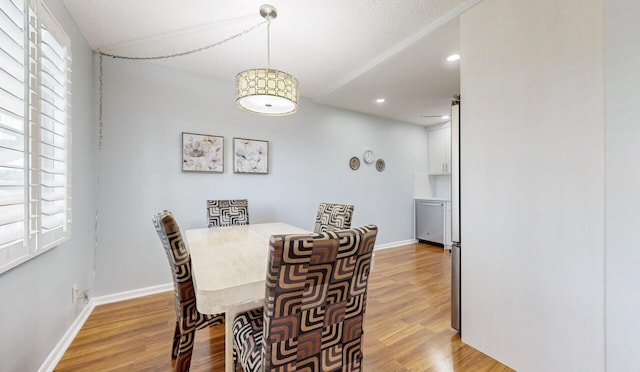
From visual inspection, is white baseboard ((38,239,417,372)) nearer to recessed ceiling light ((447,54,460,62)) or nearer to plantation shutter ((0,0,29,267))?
plantation shutter ((0,0,29,267))

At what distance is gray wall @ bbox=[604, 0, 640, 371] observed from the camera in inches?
43.6

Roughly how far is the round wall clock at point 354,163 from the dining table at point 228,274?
8.57 ft

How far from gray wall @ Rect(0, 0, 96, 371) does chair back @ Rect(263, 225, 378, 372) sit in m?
1.34

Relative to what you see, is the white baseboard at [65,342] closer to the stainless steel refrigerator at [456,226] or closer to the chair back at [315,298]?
the chair back at [315,298]

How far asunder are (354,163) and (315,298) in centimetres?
354

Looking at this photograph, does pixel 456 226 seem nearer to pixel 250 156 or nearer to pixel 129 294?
pixel 250 156

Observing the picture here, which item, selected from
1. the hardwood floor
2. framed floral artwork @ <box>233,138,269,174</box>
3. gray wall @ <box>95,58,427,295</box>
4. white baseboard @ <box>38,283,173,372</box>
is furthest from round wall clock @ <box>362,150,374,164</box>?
white baseboard @ <box>38,283,173,372</box>

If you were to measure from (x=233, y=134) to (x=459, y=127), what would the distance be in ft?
8.06

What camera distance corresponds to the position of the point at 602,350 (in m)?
1.20

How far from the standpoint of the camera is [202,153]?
289 cm

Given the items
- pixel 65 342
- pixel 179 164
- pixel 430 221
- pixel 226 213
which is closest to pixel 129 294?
pixel 65 342

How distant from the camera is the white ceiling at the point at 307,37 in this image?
5.97ft

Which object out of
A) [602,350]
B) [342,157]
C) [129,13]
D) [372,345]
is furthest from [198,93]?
[602,350]

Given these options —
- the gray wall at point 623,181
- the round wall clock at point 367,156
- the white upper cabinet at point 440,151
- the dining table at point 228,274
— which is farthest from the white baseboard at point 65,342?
the white upper cabinet at point 440,151
